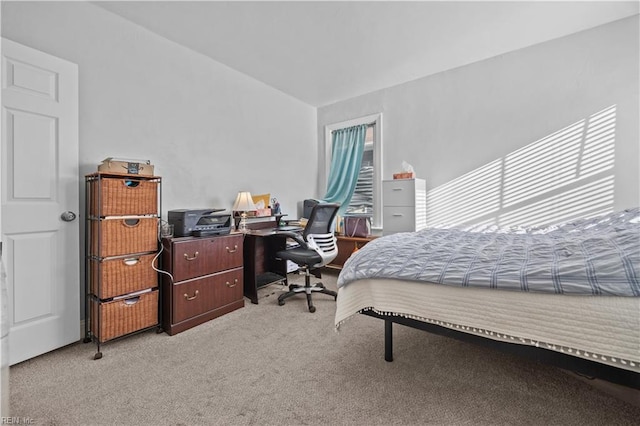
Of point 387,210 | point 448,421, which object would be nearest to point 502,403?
point 448,421

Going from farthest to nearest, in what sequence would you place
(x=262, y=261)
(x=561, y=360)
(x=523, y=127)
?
(x=262, y=261), (x=523, y=127), (x=561, y=360)

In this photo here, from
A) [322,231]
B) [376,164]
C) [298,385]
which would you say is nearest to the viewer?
[298,385]

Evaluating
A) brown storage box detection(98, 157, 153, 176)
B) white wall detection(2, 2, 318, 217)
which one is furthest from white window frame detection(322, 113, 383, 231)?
brown storage box detection(98, 157, 153, 176)

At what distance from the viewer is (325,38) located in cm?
277

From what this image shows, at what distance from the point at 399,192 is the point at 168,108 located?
2.68m

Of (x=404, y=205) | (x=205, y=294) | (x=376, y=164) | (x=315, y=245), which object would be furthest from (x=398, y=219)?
(x=205, y=294)

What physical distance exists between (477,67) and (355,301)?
322 cm

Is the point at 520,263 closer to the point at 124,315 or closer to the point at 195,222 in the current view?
the point at 195,222

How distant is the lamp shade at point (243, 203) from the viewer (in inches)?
126

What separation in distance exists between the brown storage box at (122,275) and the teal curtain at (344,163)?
272cm

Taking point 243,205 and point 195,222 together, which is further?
point 243,205

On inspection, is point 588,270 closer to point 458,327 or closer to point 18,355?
point 458,327

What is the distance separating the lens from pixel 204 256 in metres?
2.47

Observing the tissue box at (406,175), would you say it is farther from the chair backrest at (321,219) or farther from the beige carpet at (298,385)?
the beige carpet at (298,385)
